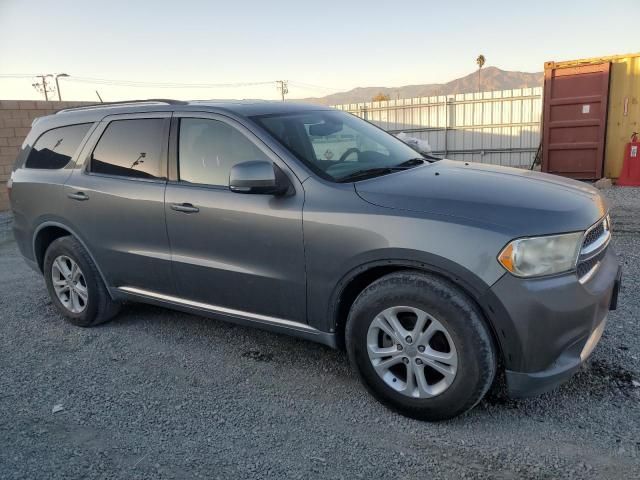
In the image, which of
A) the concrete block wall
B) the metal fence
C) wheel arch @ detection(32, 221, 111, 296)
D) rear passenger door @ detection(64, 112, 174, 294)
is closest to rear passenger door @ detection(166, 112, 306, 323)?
rear passenger door @ detection(64, 112, 174, 294)

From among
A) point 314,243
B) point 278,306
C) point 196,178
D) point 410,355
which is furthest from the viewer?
point 196,178

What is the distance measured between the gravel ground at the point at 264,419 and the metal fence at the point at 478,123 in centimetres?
1303

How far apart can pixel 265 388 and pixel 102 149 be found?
232 centimetres

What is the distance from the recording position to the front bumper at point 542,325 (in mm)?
2574

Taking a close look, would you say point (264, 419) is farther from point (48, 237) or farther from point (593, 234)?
point (48, 237)

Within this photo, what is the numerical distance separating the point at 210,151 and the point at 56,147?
5.99 ft

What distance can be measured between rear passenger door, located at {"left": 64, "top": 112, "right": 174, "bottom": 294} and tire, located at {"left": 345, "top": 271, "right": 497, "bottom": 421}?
1.61 m

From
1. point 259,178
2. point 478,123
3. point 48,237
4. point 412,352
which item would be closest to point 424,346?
point 412,352

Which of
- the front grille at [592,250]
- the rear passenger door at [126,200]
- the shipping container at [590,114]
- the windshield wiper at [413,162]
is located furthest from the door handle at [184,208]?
the shipping container at [590,114]

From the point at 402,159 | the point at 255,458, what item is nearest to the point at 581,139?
the point at 402,159

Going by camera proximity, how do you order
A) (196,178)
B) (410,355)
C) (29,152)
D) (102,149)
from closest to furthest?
(410,355) → (196,178) → (102,149) → (29,152)

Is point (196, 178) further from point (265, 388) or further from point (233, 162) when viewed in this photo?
point (265, 388)

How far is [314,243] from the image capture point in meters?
3.10

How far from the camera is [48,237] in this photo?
15.5ft
